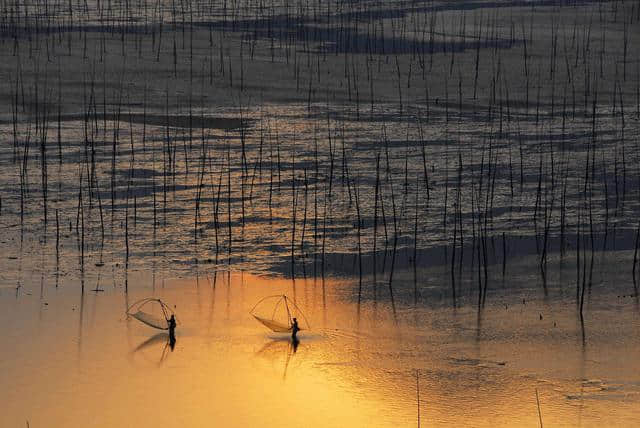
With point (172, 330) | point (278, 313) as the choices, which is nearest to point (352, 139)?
point (278, 313)

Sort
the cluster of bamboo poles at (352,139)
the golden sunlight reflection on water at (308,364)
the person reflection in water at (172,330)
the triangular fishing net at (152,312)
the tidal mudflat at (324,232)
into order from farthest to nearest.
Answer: the cluster of bamboo poles at (352,139), the triangular fishing net at (152,312), the person reflection in water at (172,330), the tidal mudflat at (324,232), the golden sunlight reflection on water at (308,364)

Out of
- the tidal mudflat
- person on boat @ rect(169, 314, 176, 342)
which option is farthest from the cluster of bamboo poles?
person on boat @ rect(169, 314, 176, 342)

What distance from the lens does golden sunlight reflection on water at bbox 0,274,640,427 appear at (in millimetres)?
3750

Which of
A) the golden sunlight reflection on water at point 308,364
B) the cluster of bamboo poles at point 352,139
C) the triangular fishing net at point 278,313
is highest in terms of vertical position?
the cluster of bamboo poles at point 352,139

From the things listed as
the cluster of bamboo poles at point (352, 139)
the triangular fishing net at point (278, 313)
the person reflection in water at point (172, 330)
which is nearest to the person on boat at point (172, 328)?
the person reflection in water at point (172, 330)

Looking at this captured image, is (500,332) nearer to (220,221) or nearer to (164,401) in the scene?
(164,401)

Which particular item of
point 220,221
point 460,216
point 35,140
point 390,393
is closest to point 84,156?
point 35,140

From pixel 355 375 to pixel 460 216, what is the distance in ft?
6.70

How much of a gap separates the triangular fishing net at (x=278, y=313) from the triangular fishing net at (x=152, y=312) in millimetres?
328

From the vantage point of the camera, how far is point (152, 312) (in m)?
4.69

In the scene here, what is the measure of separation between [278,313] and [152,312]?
48cm

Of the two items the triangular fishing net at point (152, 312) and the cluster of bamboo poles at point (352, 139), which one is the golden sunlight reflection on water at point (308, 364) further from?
the cluster of bamboo poles at point (352, 139)

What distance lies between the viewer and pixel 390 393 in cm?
395

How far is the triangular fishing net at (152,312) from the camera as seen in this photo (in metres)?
4.51
